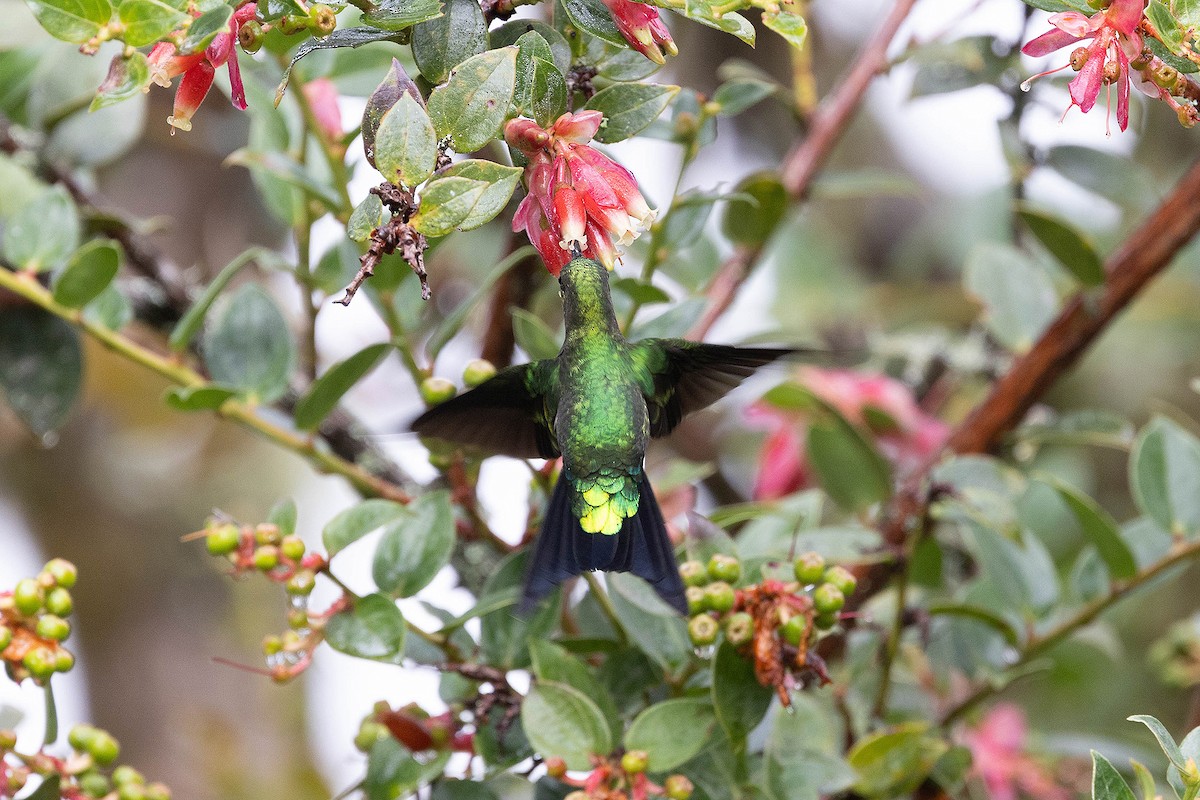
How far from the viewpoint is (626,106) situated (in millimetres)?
726

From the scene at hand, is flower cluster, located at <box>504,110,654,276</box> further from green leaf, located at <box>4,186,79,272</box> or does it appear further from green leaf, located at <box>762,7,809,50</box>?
green leaf, located at <box>4,186,79,272</box>

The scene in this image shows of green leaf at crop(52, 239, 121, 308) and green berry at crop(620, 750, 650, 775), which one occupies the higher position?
green leaf at crop(52, 239, 121, 308)

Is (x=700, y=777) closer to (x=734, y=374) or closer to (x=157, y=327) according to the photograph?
(x=734, y=374)

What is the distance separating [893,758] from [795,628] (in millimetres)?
275

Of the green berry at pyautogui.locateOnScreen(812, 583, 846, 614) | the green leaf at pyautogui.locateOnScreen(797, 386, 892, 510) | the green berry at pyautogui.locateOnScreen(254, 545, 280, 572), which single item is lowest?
the green leaf at pyautogui.locateOnScreen(797, 386, 892, 510)

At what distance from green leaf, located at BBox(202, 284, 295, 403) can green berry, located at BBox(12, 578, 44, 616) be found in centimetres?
29

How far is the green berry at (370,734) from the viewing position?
0.96 m

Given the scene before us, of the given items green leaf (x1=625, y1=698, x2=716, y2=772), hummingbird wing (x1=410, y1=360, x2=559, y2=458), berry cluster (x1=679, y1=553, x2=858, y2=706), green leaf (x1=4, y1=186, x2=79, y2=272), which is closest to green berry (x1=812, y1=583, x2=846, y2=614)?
berry cluster (x1=679, y1=553, x2=858, y2=706)

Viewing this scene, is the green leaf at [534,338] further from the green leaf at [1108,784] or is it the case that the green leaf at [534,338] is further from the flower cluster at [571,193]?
the green leaf at [1108,784]

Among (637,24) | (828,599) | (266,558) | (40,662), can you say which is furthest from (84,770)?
(637,24)

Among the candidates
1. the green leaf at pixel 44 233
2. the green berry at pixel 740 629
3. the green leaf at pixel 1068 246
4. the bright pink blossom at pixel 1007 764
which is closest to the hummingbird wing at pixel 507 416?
the green berry at pixel 740 629

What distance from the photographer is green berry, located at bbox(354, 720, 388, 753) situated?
96 cm

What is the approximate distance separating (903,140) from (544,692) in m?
2.09

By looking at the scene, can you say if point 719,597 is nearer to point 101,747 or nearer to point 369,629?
point 369,629
